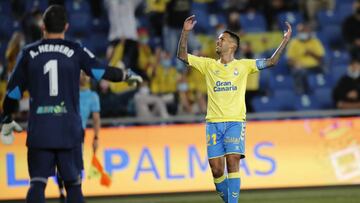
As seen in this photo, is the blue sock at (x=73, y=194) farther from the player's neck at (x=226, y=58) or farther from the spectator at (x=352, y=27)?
the spectator at (x=352, y=27)

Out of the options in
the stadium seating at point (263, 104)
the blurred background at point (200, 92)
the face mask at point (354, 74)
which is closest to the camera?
the blurred background at point (200, 92)

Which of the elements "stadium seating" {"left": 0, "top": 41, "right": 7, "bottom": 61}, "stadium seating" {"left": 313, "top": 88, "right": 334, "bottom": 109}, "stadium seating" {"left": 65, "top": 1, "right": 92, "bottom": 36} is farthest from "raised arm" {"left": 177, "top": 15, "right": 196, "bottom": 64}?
"stadium seating" {"left": 65, "top": 1, "right": 92, "bottom": 36}

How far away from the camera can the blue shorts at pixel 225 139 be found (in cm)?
934

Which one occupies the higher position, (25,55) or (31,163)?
(25,55)

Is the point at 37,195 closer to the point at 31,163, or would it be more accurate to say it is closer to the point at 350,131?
the point at 31,163

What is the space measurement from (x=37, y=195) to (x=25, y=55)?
1.17 m

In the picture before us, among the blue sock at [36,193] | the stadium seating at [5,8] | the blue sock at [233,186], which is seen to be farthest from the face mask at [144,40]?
the blue sock at [36,193]

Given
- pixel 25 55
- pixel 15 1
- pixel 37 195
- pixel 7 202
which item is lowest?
pixel 7 202

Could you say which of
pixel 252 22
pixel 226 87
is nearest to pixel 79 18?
pixel 252 22

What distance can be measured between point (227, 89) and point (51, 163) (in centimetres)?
269

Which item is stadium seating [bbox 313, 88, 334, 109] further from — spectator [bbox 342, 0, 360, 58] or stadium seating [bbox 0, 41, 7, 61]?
stadium seating [bbox 0, 41, 7, 61]

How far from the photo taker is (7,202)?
13.0m

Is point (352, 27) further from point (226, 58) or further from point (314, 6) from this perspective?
point (226, 58)

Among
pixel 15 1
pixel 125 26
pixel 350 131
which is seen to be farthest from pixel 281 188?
pixel 15 1
